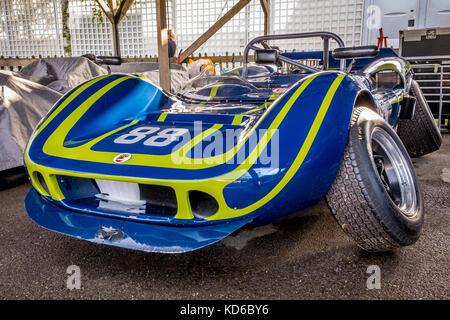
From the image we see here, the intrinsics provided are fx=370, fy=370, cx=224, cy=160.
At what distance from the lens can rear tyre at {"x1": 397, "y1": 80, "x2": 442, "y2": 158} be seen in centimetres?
326

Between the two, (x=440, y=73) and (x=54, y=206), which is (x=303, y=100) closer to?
(x=54, y=206)

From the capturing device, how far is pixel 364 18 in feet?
29.0

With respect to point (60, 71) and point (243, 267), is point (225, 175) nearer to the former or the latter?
point (243, 267)

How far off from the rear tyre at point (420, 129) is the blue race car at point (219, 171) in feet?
5.31

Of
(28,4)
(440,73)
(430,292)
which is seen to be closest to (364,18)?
(440,73)

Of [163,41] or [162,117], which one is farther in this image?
[163,41]

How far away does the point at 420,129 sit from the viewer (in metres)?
3.29

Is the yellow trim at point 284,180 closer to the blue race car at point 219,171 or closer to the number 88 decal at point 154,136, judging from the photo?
the blue race car at point 219,171

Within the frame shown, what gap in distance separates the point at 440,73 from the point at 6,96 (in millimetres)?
4953

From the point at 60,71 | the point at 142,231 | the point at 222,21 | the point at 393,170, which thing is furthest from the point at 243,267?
the point at 222,21

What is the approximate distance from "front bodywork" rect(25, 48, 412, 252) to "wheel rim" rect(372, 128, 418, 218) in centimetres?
30

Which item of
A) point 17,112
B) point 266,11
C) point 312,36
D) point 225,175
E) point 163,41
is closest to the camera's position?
point 225,175

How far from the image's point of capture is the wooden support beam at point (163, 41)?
3.84 metres

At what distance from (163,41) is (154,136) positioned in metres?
2.61
